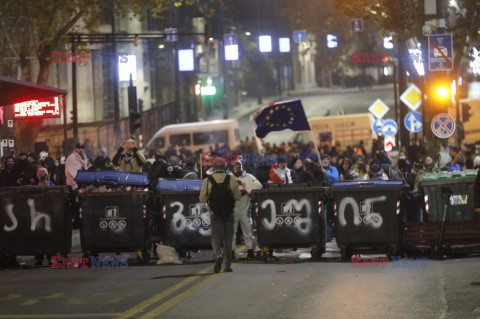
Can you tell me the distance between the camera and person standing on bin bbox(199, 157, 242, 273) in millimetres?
15023

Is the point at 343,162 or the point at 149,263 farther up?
the point at 343,162

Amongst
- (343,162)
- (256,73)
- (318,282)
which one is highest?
(256,73)

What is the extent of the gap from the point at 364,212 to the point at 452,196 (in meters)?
1.53

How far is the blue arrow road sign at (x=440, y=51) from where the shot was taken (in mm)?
24406

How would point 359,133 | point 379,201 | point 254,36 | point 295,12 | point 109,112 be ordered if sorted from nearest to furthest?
point 379,201 → point 359,133 → point 109,112 → point 295,12 → point 254,36

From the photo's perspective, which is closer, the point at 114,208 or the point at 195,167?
the point at 114,208

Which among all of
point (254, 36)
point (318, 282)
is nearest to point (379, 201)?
point (318, 282)

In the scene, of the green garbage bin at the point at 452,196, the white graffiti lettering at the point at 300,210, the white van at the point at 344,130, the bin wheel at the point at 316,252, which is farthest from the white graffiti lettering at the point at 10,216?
the white van at the point at 344,130

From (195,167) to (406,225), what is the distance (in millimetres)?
6870

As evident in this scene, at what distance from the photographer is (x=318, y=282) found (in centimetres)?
1334

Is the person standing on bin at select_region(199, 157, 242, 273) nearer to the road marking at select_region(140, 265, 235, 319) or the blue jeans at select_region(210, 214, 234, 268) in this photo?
the blue jeans at select_region(210, 214, 234, 268)

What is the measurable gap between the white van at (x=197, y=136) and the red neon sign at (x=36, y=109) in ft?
45.0

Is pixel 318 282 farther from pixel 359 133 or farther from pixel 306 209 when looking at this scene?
pixel 359 133

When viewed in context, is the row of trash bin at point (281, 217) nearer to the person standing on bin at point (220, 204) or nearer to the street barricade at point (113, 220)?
the street barricade at point (113, 220)
